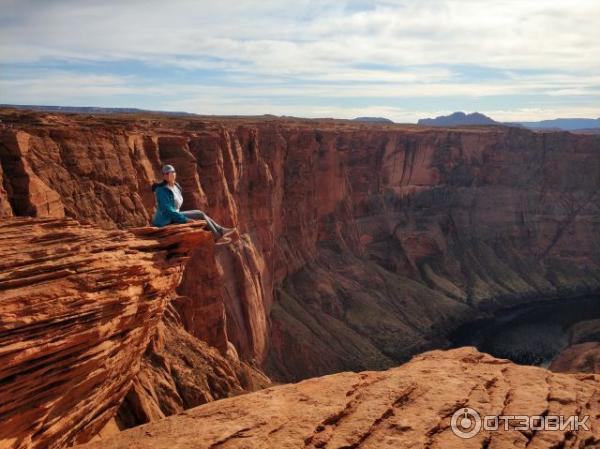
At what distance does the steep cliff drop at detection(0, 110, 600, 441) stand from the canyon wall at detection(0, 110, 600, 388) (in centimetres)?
20

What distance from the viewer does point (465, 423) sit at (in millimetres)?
13430

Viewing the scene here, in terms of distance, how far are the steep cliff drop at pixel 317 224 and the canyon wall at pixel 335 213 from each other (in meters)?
0.20

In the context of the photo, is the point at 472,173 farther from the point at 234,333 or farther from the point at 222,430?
the point at 222,430

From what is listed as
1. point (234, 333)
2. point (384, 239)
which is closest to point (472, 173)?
point (384, 239)

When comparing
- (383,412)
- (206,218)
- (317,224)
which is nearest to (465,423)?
(383,412)

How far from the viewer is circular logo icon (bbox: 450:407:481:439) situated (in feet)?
42.6

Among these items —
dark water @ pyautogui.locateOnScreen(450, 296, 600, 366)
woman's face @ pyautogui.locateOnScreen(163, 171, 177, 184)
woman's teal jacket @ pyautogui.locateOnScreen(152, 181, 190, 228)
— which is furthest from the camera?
dark water @ pyautogui.locateOnScreen(450, 296, 600, 366)

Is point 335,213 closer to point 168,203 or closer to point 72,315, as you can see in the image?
point 168,203

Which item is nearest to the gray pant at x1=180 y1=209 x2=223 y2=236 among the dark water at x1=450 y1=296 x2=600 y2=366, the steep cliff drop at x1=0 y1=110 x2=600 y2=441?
the steep cliff drop at x1=0 y1=110 x2=600 y2=441

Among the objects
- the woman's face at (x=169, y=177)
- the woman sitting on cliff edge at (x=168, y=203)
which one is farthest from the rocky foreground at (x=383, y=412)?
the woman's face at (x=169, y=177)

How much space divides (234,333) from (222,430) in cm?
3542

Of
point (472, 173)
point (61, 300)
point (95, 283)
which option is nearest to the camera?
point (61, 300)

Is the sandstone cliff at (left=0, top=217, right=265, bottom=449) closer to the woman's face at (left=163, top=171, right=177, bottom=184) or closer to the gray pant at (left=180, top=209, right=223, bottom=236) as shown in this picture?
the gray pant at (left=180, top=209, right=223, bottom=236)

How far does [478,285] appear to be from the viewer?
309 ft
